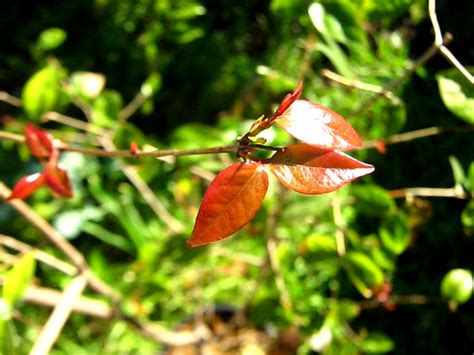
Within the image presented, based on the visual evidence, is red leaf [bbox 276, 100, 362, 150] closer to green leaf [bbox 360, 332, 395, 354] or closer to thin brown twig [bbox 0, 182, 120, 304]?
thin brown twig [bbox 0, 182, 120, 304]

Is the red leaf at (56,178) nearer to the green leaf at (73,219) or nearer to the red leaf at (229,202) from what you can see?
the red leaf at (229,202)

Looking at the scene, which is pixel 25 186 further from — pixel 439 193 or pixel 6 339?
pixel 439 193

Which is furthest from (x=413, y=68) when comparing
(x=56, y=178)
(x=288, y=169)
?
(x=56, y=178)

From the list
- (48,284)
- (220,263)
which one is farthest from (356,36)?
(48,284)

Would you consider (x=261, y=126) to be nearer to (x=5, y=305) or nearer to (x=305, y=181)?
(x=305, y=181)

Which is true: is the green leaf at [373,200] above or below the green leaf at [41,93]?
below

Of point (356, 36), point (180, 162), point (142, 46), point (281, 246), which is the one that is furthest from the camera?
point (142, 46)

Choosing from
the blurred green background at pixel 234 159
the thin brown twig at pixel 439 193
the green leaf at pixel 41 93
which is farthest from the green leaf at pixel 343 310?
the green leaf at pixel 41 93
